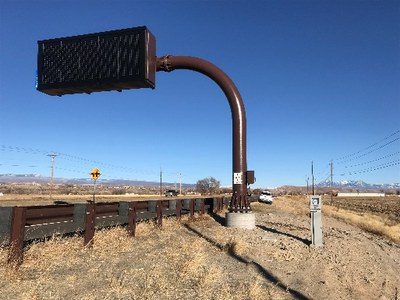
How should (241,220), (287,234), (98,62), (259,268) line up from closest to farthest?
(259,268) < (287,234) < (241,220) < (98,62)

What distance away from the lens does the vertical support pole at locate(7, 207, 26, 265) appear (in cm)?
681

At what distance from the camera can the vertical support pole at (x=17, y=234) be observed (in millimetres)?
6814

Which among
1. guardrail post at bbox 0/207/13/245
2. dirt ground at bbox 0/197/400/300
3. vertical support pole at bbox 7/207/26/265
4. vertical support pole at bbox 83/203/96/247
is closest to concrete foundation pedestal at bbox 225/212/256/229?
dirt ground at bbox 0/197/400/300

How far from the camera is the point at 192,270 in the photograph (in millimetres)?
A: 7344

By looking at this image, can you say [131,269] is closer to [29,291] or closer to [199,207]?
[29,291]

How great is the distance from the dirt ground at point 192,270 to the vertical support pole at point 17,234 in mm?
149

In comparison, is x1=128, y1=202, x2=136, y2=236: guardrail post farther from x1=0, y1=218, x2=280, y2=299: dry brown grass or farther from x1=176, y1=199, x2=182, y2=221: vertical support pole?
x1=176, y1=199, x2=182, y2=221: vertical support pole

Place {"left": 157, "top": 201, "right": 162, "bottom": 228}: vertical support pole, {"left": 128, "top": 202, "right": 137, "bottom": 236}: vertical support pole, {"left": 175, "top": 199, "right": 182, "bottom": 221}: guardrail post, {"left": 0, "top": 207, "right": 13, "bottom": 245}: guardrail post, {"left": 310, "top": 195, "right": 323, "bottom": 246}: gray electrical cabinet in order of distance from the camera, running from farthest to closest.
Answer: {"left": 175, "top": 199, "right": 182, "bottom": 221}: guardrail post → {"left": 157, "top": 201, "right": 162, "bottom": 228}: vertical support pole → {"left": 310, "top": 195, "right": 323, "bottom": 246}: gray electrical cabinet → {"left": 128, "top": 202, "right": 137, "bottom": 236}: vertical support pole → {"left": 0, "top": 207, "right": 13, "bottom": 245}: guardrail post

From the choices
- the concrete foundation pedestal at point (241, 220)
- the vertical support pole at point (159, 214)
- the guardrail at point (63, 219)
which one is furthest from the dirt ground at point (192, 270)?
the concrete foundation pedestal at point (241, 220)

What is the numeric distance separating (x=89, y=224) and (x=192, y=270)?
10.9ft

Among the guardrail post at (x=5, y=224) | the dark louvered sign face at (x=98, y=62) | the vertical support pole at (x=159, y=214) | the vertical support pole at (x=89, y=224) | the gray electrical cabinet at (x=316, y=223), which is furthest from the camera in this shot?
the dark louvered sign face at (x=98, y=62)

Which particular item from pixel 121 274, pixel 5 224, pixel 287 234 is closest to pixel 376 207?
pixel 287 234

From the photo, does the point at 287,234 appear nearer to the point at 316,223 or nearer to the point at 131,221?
the point at 316,223

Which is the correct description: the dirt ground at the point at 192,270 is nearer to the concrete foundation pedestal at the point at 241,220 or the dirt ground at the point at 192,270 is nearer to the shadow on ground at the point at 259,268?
the shadow on ground at the point at 259,268
